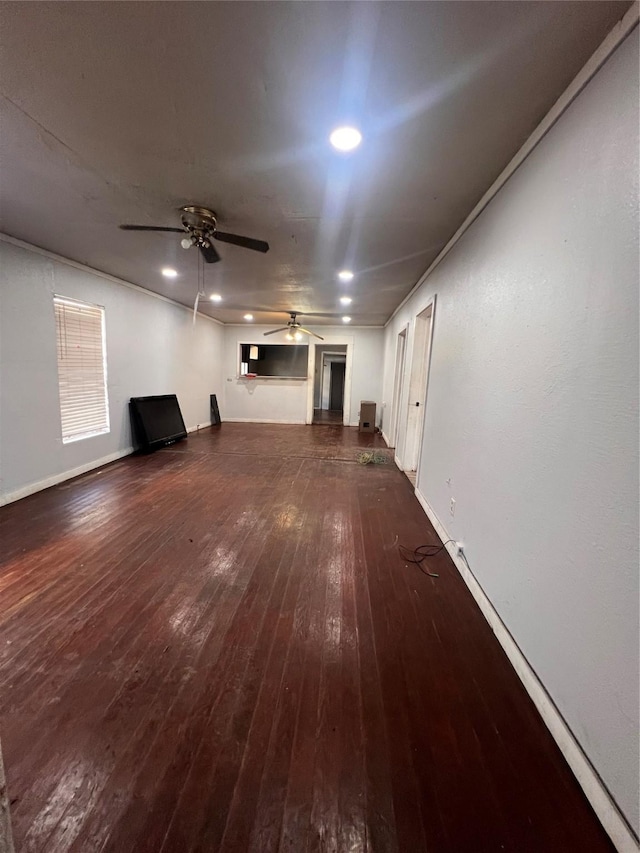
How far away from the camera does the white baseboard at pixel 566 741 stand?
3.15ft

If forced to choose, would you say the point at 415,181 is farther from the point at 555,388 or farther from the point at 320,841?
the point at 320,841

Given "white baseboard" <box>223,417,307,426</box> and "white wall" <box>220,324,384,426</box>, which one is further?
"white baseboard" <box>223,417,307,426</box>

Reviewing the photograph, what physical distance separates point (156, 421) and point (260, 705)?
16.0ft

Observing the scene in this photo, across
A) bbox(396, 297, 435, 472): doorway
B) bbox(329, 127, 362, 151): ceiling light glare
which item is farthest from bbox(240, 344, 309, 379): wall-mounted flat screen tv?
bbox(329, 127, 362, 151): ceiling light glare

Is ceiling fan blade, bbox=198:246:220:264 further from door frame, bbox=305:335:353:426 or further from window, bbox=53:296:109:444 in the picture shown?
door frame, bbox=305:335:353:426

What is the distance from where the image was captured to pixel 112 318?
14.5ft

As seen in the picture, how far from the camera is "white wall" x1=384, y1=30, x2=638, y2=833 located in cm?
100

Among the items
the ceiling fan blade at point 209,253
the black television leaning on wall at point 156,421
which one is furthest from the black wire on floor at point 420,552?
the black television leaning on wall at point 156,421

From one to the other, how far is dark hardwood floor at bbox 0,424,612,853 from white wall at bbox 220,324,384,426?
558cm

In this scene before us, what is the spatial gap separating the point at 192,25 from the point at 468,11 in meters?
0.90

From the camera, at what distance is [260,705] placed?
1.35 m

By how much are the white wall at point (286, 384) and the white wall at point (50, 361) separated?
7.52 feet

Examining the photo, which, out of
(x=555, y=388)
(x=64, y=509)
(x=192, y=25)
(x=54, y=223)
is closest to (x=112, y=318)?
(x=54, y=223)

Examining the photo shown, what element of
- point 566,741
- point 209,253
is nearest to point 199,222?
point 209,253
